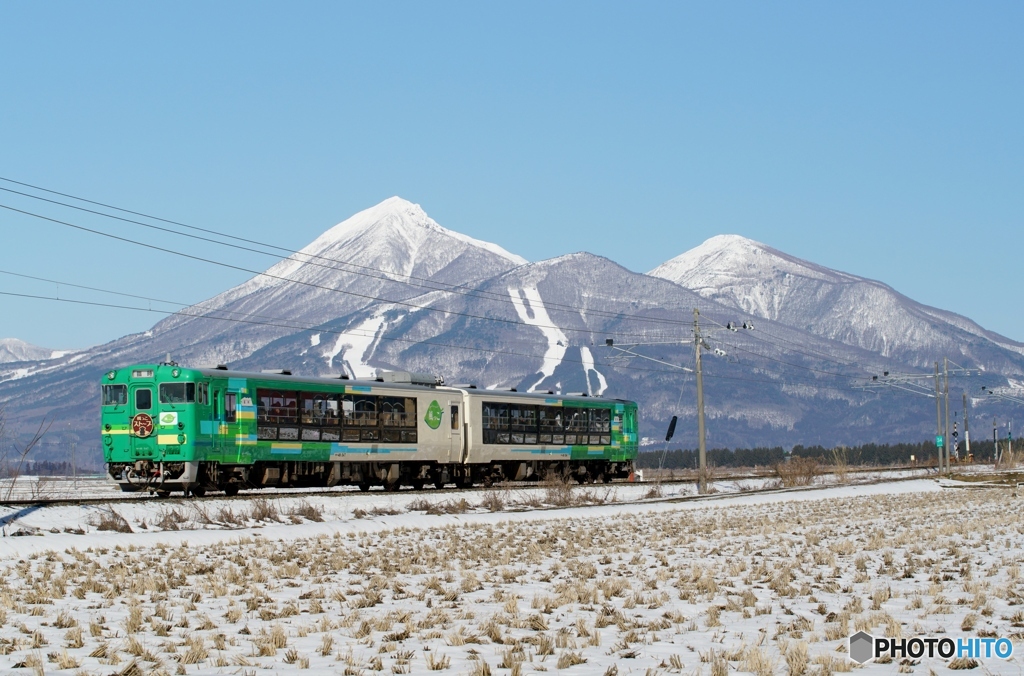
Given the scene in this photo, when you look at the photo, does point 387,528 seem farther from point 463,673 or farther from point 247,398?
point 463,673

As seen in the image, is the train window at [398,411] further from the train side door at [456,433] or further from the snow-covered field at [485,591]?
the snow-covered field at [485,591]

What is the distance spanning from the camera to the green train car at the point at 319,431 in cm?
3372

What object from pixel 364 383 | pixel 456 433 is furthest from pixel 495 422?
pixel 364 383

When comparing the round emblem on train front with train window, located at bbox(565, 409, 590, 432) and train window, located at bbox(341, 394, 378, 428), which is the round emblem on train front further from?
train window, located at bbox(565, 409, 590, 432)

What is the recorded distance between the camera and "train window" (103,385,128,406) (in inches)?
1364

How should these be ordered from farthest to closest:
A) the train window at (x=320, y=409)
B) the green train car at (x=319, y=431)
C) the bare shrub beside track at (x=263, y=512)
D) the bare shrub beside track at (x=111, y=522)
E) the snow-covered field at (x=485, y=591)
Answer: the train window at (x=320, y=409)
the green train car at (x=319, y=431)
the bare shrub beside track at (x=263, y=512)
the bare shrub beside track at (x=111, y=522)
the snow-covered field at (x=485, y=591)

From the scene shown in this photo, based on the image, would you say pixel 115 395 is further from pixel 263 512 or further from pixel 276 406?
pixel 263 512

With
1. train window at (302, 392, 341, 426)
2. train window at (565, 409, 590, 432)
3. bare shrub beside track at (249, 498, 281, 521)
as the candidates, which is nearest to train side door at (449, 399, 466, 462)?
train window at (302, 392, 341, 426)

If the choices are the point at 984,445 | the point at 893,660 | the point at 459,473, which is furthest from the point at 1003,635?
the point at 984,445

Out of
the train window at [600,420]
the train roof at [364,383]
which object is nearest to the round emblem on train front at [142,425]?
the train roof at [364,383]

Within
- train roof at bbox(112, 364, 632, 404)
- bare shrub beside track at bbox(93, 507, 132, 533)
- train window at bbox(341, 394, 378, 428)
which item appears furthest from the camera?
train window at bbox(341, 394, 378, 428)

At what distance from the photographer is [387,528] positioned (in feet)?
91.9

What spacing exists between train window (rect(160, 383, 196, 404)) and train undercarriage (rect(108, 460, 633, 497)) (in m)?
1.64

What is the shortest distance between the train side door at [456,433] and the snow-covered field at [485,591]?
504 inches
